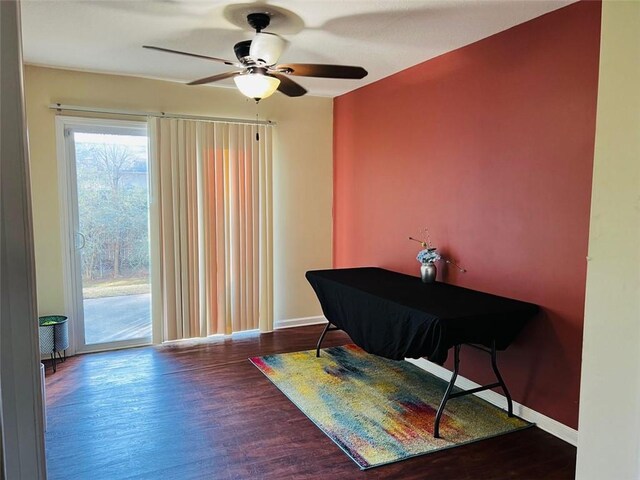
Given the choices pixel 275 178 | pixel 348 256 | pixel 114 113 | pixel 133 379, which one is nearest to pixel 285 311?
pixel 348 256

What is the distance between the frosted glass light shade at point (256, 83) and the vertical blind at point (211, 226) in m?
1.87

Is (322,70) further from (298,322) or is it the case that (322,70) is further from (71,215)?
(298,322)

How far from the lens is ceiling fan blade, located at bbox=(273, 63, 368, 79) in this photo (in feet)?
9.05

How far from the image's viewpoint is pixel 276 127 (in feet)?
16.3

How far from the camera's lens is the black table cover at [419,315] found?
270 centimetres

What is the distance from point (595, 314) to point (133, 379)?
11.5 ft

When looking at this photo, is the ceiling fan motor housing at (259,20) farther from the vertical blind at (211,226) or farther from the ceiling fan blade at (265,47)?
the vertical blind at (211,226)

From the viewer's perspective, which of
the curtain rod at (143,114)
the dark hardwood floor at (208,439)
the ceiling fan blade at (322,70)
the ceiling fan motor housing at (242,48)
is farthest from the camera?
the curtain rod at (143,114)

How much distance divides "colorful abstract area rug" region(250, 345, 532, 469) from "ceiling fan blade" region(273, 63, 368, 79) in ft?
7.21

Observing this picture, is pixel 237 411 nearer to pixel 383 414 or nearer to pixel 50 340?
pixel 383 414

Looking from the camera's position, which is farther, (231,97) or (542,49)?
(231,97)

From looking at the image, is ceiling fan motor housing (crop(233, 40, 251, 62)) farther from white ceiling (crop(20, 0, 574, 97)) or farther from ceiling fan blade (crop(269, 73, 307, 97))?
ceiling fan blade (crop(269, 73, 307, 97))

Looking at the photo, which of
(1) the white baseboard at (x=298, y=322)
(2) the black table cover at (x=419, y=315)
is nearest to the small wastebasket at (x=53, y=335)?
(1) the white baseboard at (x=298, y=322)

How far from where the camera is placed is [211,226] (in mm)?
4598
